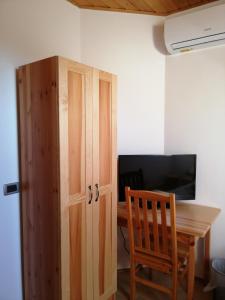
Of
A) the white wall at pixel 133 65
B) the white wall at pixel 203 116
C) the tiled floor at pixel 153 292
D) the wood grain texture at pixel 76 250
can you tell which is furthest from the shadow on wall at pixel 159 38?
the tiled floor at pixel 153 292

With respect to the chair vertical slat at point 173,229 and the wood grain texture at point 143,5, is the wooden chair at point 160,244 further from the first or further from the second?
Result: the wood grain texture at point 143,5

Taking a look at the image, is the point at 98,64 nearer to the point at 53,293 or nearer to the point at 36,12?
the point at 36,12

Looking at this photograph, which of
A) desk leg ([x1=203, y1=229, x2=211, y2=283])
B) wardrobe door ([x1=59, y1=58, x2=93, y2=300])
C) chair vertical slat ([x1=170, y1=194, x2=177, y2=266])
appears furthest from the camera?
desk leg ([x1=203, y1=229, x2=211, y2=283])

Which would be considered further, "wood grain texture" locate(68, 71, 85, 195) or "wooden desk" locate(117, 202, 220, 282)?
"wooden desk" locate(117, 202, 220, 282)

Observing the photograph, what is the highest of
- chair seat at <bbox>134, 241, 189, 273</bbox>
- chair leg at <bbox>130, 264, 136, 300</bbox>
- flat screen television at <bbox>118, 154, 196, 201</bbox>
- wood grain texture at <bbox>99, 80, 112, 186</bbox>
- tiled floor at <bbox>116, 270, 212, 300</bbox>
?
wood grain texture at <bbox>99, 80, 112, 186</bbox>

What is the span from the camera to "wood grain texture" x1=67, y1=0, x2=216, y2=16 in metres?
2.25

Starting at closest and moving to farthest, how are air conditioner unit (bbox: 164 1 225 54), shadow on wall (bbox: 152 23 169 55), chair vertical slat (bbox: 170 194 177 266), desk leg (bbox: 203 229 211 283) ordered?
chair vertical slat (bbox: 170 194 177 266)
air conditioner unit (bbox: 164 1 225 54)
desk leg (bbox: 203 229 211 283)
shadow on wall (bbox: 152 23 169 55)

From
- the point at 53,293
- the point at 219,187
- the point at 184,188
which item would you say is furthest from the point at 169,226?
the point at 53,293

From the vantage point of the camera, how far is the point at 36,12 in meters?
1.93

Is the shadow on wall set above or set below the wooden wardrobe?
above

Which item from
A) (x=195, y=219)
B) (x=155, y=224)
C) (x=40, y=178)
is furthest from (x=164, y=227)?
(x=40, y=178)

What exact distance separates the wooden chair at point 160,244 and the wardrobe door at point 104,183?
17 centimetres

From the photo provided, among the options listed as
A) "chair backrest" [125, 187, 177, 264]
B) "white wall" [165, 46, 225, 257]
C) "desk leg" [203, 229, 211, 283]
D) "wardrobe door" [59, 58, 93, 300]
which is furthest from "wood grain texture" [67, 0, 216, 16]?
"desk leg" [203, 229, 211, 283]

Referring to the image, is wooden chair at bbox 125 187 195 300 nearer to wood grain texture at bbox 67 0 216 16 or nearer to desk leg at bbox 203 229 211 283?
desk leg at bbox 203 229 211 283
